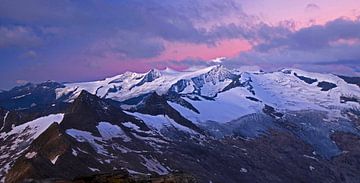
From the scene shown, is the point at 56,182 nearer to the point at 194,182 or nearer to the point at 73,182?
the point at 73,182

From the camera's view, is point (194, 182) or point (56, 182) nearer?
point (56, 182)

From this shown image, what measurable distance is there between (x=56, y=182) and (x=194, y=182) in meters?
15.7

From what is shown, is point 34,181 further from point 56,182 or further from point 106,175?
point 106,175

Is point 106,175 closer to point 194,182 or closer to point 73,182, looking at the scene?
point 73,182

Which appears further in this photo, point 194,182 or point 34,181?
point 194,182

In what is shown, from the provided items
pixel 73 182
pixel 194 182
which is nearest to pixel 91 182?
pixel 73 182

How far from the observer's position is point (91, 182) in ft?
201

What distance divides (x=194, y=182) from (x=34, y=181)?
18.0 metres

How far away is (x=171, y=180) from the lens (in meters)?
63.8

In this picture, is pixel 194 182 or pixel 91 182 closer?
pixel 91 182

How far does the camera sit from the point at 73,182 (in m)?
60.8

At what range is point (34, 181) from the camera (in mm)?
61969

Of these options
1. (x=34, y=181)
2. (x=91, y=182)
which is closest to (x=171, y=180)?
(x=91, y=182)

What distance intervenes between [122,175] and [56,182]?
7.26 meters
